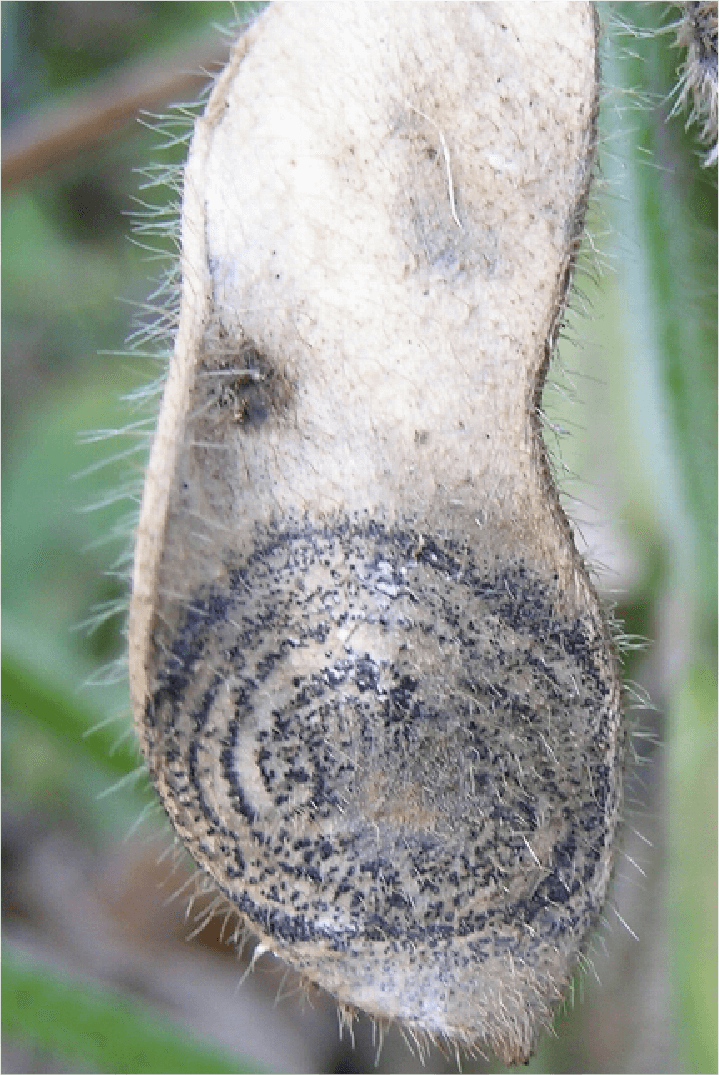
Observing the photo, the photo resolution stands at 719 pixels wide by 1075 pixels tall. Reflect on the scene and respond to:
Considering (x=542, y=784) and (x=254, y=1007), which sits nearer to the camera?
(x=542, y=784)

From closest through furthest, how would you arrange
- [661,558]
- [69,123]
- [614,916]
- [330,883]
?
[330,883] → [614,916] → [661,558] → [69,123]

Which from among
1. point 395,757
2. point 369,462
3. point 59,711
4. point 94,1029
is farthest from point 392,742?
point 59,711

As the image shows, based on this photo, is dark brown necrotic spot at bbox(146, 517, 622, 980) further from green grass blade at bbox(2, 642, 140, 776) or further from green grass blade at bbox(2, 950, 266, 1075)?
green grass blade at bbox(2, 642, 140, 776)

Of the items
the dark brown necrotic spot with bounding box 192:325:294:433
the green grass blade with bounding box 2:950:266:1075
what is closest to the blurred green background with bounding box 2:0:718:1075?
the green grass blade with bounding box 2:950:266:1075

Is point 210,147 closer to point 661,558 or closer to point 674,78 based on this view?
point 674,78

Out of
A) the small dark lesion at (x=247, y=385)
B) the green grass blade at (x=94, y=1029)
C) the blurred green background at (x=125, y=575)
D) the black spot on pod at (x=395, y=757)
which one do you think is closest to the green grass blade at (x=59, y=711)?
the blurred green background at (x=125, y=575)

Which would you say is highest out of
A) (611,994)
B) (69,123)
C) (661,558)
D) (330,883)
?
(69,123)

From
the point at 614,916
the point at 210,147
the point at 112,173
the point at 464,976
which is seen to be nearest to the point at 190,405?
the point at 210,147

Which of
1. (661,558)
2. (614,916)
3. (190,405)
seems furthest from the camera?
(661,558)
